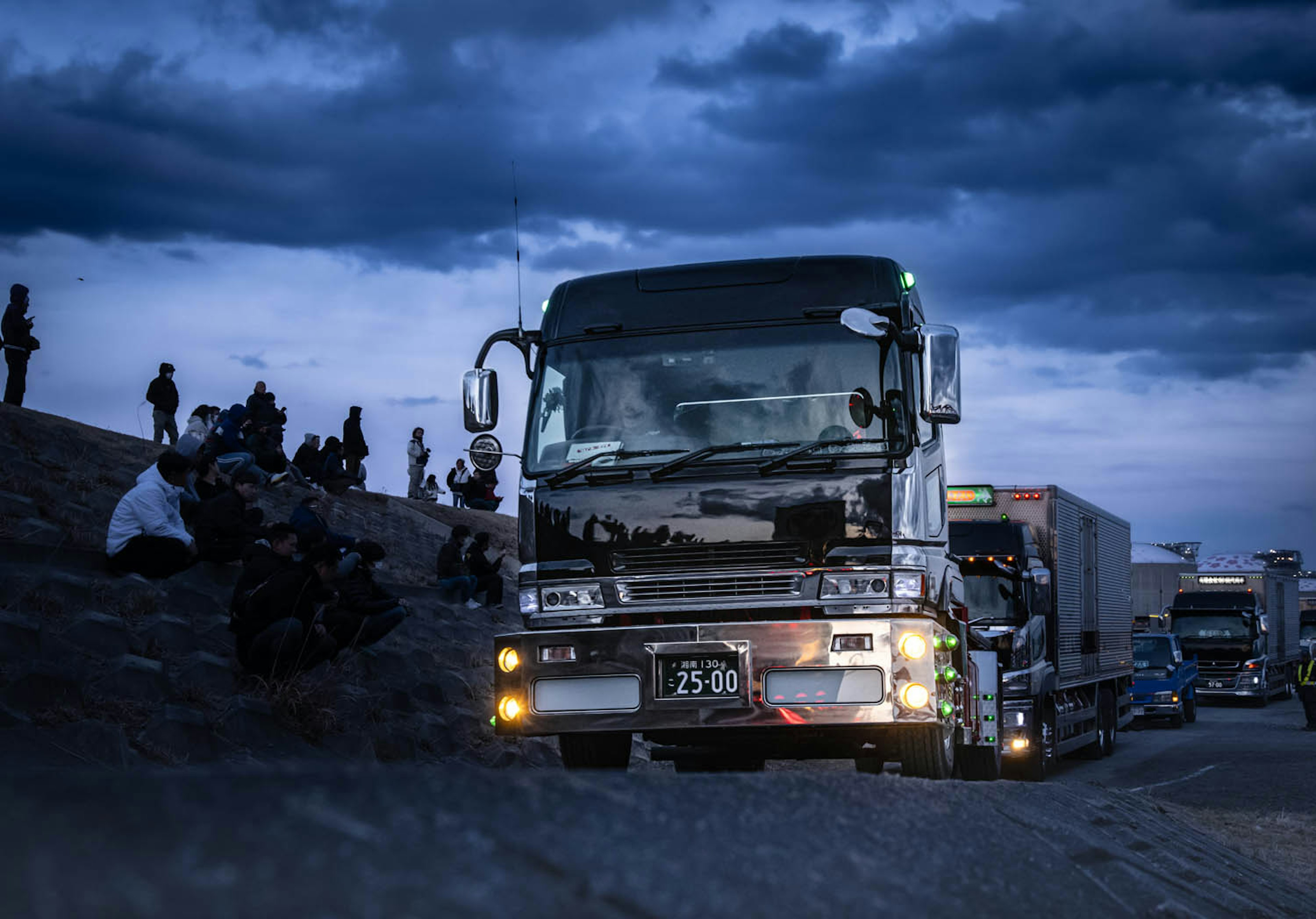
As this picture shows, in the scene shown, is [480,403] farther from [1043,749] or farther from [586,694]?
[1043,749]

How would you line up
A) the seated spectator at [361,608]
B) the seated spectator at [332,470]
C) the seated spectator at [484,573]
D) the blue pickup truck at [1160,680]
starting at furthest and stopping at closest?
the blue pickup truck at [1160,680], the seated spectator at [332,470], the seated spectator at [484,573], the seated spectator at [361,608]

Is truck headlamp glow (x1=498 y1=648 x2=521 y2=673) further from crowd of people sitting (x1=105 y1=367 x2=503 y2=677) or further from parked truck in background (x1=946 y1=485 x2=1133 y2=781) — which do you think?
parked truck in background (x1=946 y1=485 x2=1133 y2=781)

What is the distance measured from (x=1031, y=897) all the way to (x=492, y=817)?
1.86 meters

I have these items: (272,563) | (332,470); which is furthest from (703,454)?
(332,470)

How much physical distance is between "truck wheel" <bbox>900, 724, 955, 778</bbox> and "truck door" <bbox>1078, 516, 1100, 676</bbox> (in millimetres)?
11720

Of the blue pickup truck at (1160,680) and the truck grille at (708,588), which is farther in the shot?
the blue pickup truck at (1160,680)

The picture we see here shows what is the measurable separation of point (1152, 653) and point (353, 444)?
1667 cm

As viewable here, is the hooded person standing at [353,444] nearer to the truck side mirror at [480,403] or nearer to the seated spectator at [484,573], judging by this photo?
the seated spectator at [484,573]

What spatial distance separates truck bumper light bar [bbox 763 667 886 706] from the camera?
783 cm

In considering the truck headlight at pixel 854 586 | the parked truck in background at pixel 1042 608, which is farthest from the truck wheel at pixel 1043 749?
the truck headlight at pixel 854 586

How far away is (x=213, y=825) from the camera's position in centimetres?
161

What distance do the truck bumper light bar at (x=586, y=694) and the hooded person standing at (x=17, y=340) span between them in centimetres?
1329

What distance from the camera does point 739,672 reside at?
798 centimetres

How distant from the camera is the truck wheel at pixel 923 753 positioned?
8.35 m
